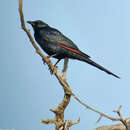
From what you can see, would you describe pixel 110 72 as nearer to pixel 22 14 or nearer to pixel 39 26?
pixel 39 26

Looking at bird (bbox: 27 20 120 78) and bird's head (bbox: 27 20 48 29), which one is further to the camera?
bird's head (bbox: 27 20 48 29)

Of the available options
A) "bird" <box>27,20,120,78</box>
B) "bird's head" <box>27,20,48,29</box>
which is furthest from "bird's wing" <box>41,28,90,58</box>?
"bird's head" <box>27,20,48,29</box>

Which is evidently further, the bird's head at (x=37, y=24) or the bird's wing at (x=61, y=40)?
the bird's head at (x=37, y=24)

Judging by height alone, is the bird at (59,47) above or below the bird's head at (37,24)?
below

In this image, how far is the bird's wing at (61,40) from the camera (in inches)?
211

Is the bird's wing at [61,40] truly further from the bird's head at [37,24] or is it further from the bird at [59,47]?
the bird's head at [37,24]

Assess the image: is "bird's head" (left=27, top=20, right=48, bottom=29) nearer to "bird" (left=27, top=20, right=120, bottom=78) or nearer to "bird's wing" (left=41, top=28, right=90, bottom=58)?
"bird" (left=27, top=20, right=120, bottom=78)

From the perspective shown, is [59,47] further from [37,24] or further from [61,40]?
[37,24]

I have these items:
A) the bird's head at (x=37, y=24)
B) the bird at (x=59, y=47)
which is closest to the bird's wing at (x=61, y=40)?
the bird at (x=59, y=47)

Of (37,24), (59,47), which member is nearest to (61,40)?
(59,47)

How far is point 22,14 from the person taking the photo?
3395 mm

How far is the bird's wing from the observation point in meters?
5.35

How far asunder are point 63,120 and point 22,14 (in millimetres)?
1958

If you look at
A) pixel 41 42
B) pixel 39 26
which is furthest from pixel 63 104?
pixel 39 26
